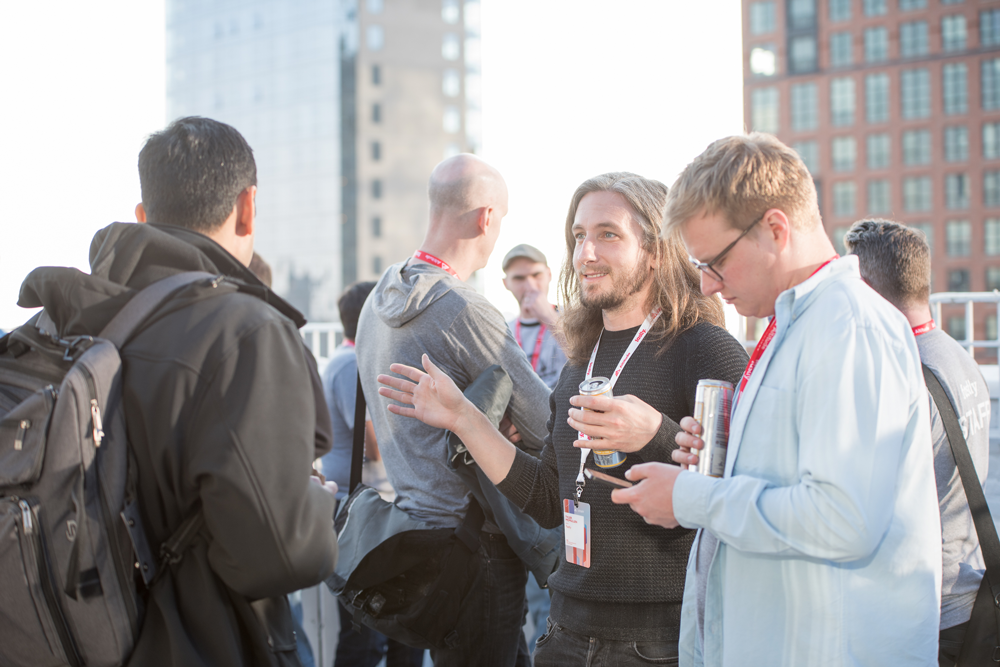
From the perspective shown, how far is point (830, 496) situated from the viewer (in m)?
1.40

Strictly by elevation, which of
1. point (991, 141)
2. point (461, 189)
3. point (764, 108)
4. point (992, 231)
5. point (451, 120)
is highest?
point (451, 120)

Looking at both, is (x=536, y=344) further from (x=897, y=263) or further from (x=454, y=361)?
(x=897, y=263)

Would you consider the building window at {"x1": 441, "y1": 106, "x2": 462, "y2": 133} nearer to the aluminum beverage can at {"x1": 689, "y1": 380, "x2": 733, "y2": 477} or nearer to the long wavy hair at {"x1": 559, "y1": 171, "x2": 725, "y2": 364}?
the long wavy hair at {"x1": 559, "y1": 171, "x2": 725, "y2": 364}

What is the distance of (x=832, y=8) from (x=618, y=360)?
80.3 meters

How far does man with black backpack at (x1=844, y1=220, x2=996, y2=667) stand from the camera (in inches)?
97.4

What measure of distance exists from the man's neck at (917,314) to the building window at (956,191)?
245 feet

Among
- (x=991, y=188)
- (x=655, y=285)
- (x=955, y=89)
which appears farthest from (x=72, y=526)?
(x=955, y=89)

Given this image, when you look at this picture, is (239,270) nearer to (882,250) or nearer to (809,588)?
(809,588)

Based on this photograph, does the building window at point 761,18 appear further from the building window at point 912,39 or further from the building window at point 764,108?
the building window at point 912,39

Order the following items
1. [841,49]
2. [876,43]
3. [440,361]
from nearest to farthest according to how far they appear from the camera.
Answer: [440,361]
[876,43]
[841,49]

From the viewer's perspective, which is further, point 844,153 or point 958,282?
point 844,153

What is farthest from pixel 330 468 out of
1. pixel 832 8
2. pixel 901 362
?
pixel 832 8

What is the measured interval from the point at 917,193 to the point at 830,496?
76.6 metres

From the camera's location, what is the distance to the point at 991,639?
2.38m
